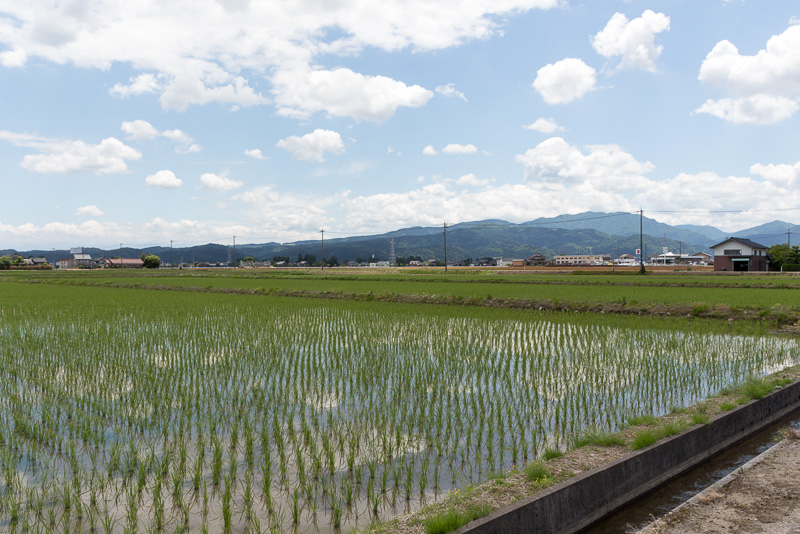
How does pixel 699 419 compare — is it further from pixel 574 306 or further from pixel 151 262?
pixel 151 262

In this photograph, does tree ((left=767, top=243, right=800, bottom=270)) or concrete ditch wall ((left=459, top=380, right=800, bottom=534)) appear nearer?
concrete ditch wall ((left=459, top=380, right=800, bottom=534))

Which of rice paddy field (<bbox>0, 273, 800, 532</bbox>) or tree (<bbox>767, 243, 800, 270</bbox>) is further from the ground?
tree (<bbox>767, 243, 800, 270</bbox>)

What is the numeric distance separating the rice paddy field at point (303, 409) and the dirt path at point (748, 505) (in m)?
1.20

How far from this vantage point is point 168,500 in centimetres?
356

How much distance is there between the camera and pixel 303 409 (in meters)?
5.73

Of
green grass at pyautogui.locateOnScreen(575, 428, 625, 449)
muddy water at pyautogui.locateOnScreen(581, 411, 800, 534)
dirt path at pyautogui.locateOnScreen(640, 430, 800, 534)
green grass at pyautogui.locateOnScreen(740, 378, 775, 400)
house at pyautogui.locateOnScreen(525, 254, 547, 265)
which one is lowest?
muddy water at pyautogui.locateOnScreen(581, 411, 800, 534)

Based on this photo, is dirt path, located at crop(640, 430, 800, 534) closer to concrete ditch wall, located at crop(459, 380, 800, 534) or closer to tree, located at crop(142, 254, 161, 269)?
concrete ditch wall, located at crop(459, 380, 800, 534)

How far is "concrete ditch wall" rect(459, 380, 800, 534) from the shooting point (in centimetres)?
298

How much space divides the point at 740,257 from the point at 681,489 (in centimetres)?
5280

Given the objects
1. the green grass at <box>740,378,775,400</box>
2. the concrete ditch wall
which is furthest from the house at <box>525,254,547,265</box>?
the concrete ditch wall

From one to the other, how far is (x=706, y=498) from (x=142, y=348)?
953cm

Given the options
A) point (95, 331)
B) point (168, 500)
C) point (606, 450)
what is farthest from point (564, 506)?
point (95, 331)

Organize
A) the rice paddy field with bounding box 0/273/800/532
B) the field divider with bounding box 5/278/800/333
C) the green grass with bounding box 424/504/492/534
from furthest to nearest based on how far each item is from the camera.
Answer: the field divider with bounding box 5/278/800/333 → the rice paddy field with bounding box 0/273/800/532 → the green grass with bounding box 424/504/492/534

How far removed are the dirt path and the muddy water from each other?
0.53ft
